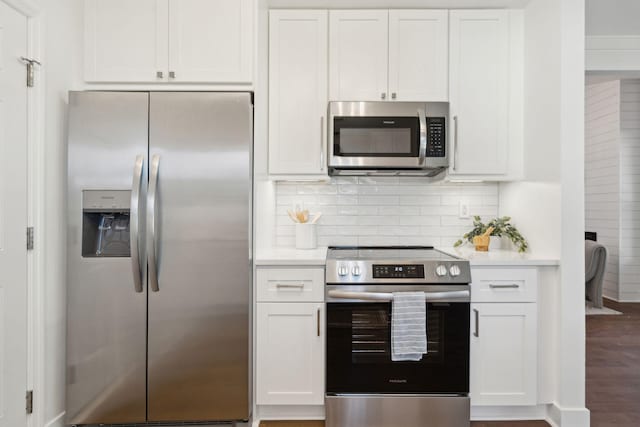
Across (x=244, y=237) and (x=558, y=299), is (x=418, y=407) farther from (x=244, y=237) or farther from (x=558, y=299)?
(x=244, y=237)

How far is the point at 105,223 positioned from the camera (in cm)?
218

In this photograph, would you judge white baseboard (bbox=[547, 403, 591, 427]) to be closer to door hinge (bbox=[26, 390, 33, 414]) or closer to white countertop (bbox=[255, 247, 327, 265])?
white countertop (bbox=[255, 247, 327, 265])

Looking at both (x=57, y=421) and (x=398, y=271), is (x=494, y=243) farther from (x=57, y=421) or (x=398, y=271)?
(x=57, y=421)

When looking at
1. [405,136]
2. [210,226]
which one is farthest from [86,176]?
[405,136]

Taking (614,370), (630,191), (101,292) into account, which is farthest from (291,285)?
(630,191)

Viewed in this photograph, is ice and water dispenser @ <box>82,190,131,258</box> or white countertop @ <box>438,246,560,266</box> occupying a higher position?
ice and water dispenser @ <box>82,190,131,258</box>

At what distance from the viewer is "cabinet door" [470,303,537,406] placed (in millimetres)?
2277

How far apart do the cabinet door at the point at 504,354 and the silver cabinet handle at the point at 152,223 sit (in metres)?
1.74

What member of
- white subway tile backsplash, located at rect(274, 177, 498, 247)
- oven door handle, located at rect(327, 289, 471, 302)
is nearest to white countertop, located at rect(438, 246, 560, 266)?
oven door handle, located at rect(327, 289, 471, 302)

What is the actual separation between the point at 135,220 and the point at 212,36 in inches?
43.1

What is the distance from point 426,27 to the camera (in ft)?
8.52

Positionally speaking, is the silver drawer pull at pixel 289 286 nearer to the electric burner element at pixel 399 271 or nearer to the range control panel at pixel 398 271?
the electric burner element at pixel 399 271

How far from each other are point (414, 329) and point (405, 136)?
1139 mm

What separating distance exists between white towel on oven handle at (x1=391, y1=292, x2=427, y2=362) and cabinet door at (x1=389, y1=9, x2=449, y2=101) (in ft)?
4.19
